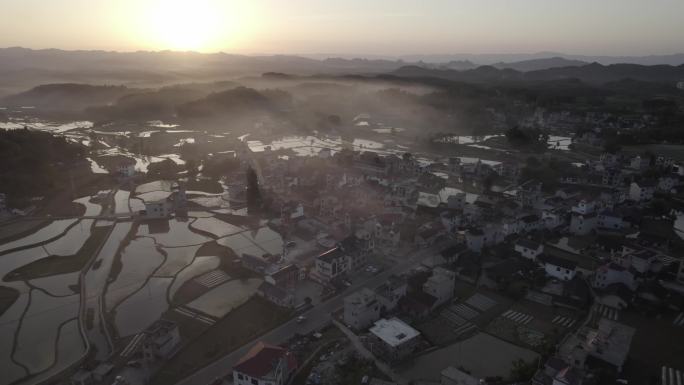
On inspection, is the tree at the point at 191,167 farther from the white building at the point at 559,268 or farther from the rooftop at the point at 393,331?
the white building at the point at 559,268

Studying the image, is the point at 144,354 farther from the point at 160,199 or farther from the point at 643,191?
the point at 643,191

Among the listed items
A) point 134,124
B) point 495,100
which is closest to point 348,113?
point 495,100

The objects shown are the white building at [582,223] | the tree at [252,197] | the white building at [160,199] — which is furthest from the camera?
the tree at [252,197]

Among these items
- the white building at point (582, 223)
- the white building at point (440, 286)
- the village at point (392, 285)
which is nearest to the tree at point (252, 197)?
the village at point (392, 285)

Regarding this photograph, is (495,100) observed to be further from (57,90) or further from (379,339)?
(57,90)

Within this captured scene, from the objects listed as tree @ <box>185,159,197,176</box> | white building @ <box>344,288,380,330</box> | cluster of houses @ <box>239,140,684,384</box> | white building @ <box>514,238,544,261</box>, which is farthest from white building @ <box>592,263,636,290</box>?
tree @ <box>185,159,197,176</box>

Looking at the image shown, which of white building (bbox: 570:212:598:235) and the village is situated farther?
A: white building (bbox: 570:212:598:235)

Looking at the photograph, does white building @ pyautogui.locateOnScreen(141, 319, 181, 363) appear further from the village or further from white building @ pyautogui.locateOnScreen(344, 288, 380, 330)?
white building @ pyautogui.locateOnScreen(344, 288, 380, 330)
